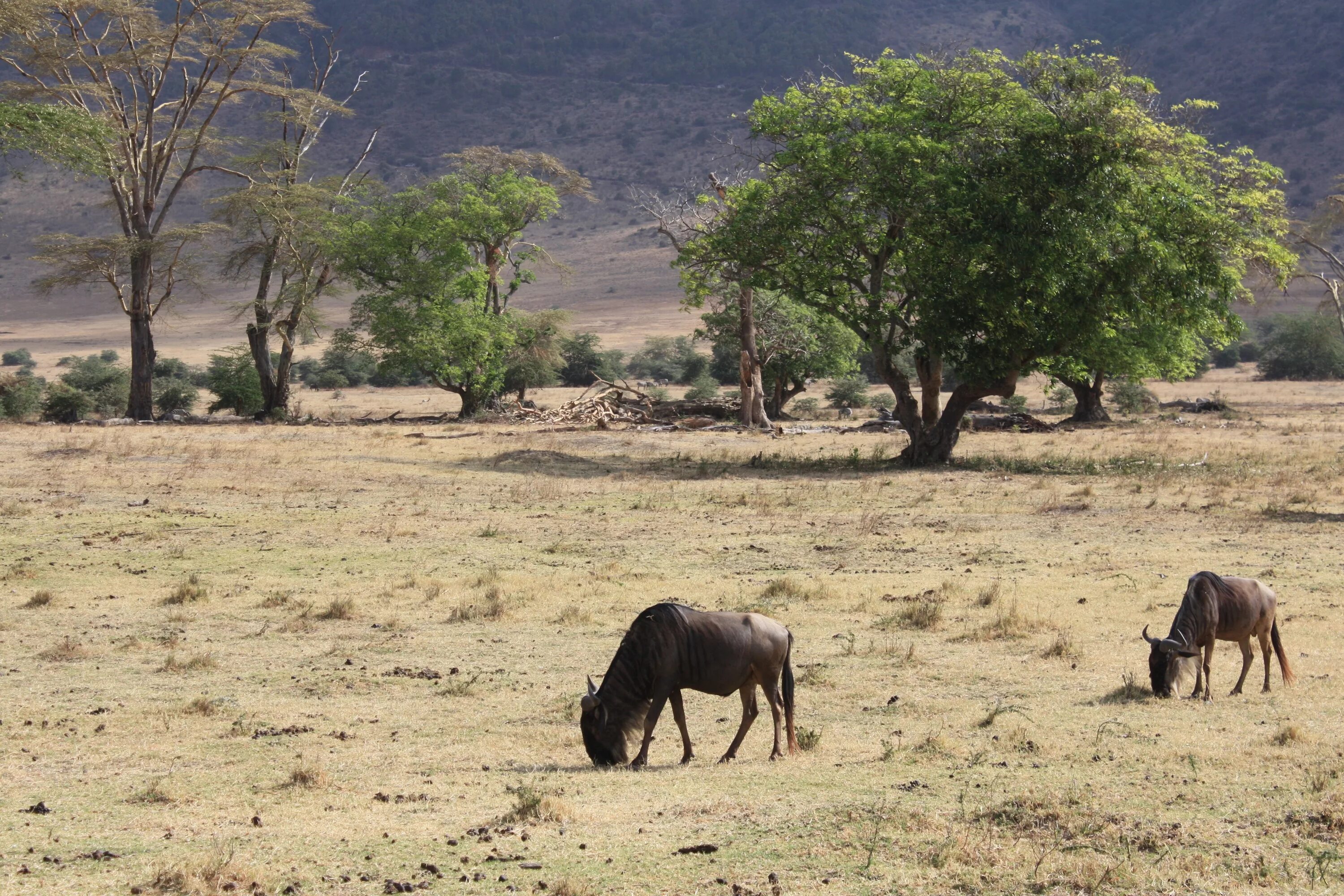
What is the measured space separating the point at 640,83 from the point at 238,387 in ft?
357

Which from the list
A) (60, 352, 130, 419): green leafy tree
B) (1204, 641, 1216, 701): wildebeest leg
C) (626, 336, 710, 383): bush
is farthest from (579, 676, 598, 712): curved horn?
(626, 336, 710, 383): bush

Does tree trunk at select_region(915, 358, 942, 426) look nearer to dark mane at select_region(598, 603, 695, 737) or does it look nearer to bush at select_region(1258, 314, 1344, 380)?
dark mane at select_region(598, 603, 695, 737)

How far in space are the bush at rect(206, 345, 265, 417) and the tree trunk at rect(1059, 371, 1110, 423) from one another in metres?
28.5

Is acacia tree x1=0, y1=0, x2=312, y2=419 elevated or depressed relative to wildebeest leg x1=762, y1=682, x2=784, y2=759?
elevated

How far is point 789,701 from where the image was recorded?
873 cm

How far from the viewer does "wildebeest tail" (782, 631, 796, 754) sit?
864cm

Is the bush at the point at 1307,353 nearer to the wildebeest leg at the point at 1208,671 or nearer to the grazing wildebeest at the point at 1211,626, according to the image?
the grazing wildebeest at the point at 1211,626

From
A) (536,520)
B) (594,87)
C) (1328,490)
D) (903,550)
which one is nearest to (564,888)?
(903,550)

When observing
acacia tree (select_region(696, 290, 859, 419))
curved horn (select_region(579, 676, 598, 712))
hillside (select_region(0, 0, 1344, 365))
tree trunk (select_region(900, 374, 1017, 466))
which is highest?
hillside (select_region(0, 0, 1344, 365))

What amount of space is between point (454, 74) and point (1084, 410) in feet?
394

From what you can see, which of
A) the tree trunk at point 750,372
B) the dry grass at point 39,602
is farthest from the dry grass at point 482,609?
the tree trunk at point 750,372

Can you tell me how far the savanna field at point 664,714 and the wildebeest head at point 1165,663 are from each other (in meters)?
0.16

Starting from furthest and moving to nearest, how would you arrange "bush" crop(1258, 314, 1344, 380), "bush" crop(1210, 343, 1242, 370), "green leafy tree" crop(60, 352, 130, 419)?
"bush" crop(1210, 343, 1242, 370), "bush" crop(1258, 314, 1344, 380), "green leafy tree" crop(60, 352, 130, 419)

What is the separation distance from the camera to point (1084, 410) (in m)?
43.2
